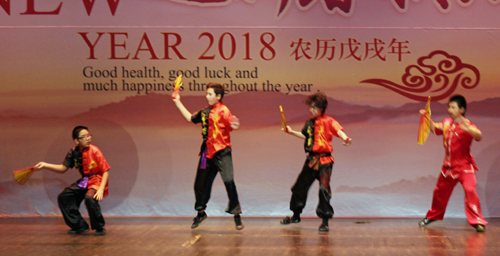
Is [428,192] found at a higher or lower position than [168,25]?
lower

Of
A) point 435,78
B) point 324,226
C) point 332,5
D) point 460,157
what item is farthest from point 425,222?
point 332,5

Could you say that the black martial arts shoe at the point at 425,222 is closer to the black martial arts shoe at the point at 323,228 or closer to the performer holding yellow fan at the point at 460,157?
the performer holding yellow fan at the point at 460,157

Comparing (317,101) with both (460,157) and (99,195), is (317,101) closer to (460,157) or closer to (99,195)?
(460,157)

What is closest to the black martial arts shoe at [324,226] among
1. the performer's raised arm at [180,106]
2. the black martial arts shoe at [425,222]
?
the black martial arts shoe at [425,222]

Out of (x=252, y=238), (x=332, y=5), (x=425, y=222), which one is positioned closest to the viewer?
(x=252, y=238)

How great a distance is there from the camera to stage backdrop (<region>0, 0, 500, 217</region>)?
5.71 meters

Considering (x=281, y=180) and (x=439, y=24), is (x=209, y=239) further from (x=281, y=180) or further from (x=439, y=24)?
(x=439, y=24)

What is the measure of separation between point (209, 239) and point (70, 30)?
2.66 m

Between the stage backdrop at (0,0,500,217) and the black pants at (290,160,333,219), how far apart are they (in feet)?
2.09

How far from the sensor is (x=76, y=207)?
504cm

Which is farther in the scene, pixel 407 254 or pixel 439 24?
pixel 439 24

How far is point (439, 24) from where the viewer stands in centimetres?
568

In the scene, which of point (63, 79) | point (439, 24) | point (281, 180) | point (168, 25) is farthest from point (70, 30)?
point (439, 24)

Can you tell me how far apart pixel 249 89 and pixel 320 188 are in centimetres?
138
